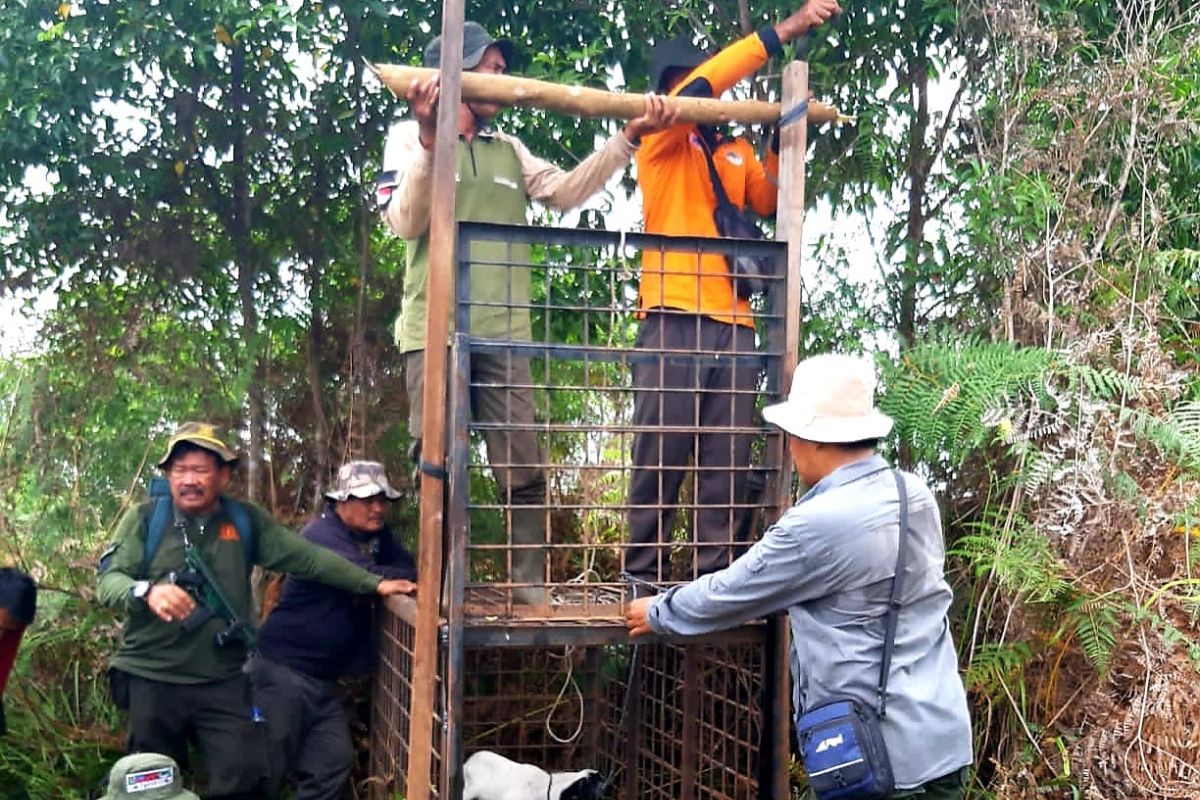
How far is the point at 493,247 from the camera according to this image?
426 centimetres

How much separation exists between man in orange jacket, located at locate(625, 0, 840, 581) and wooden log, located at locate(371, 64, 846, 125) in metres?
0.19

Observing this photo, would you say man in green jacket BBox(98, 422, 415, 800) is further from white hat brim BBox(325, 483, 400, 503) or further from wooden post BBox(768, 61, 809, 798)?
wooden post BBox(768, 61, 809, 798)

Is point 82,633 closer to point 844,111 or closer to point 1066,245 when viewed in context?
point 844,111

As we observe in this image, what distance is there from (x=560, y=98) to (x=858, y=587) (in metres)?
1.83

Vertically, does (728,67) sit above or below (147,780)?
above

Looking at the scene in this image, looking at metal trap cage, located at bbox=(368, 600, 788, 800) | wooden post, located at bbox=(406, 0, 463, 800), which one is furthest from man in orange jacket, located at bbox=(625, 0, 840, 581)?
wooden post, located at bbox=(406, 0, 463, 800)

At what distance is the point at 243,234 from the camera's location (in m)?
5.71

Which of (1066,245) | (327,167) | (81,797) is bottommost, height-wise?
(81,797)

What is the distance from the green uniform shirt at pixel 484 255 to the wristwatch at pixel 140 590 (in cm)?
127

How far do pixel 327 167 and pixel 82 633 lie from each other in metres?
2.44

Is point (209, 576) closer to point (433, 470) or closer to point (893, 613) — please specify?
point (433, 470)

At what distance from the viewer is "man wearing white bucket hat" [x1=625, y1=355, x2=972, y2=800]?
3.07 meters

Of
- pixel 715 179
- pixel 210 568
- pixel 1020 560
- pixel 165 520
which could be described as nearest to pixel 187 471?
pixel 165 520

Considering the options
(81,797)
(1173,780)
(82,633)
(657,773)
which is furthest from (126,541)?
(1173,780)
